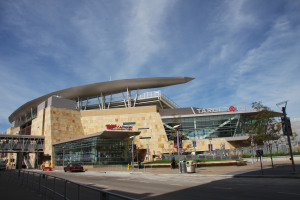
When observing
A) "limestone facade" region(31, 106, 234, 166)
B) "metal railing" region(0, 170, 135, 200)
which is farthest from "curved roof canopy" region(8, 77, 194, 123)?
"metal railing" region(0, 170, 135, 200)

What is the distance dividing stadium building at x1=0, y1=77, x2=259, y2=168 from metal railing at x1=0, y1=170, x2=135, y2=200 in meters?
34.6

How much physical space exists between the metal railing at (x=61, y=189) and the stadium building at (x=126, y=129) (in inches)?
1363

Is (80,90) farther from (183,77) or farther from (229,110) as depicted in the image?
(229,110)

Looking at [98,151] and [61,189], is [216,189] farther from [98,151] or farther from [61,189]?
[98,151]

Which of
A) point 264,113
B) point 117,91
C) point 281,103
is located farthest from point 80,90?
point 281,103

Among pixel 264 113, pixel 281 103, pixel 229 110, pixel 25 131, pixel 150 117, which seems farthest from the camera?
pixel 25 131

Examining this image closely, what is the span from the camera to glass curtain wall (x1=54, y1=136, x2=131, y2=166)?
5047 centimetres

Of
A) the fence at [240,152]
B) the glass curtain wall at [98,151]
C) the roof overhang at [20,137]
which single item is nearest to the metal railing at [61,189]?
the fence at [240,152]

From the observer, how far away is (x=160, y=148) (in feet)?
220

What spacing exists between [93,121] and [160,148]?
76.1ft

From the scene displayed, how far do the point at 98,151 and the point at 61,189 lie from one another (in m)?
41.6

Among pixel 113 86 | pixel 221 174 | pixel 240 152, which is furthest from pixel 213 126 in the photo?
pixel 221 174

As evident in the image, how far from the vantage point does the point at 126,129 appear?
63.9 metres

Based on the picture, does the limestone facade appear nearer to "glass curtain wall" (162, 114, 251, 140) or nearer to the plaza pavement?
"glass curtain wall" (162, 114, 251, 140)
